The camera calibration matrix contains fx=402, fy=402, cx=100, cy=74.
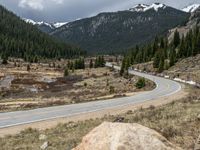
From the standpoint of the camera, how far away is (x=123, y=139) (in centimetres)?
920

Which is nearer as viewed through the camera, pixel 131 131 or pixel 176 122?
pixel 131 131

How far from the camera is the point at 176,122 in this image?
56.4ft

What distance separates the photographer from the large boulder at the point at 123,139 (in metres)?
9.16

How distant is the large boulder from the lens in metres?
9.16

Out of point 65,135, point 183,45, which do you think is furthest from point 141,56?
point 65,135

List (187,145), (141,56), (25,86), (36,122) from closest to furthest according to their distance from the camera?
1. (187,145)
2. (36,122)
3. (25,86)
4. (141,56)

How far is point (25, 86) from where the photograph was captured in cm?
8419

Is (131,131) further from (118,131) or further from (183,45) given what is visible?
(183,45)

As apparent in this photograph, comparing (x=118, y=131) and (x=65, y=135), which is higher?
(x=118, y=131)

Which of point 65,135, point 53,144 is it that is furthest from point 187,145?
point 65,135

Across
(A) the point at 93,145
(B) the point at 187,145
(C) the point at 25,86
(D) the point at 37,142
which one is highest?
(A) the point at 93,145

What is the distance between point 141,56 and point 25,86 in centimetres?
7598

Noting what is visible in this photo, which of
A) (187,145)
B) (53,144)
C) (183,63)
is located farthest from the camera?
(183,63)

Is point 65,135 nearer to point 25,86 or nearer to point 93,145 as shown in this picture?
point 93,145
